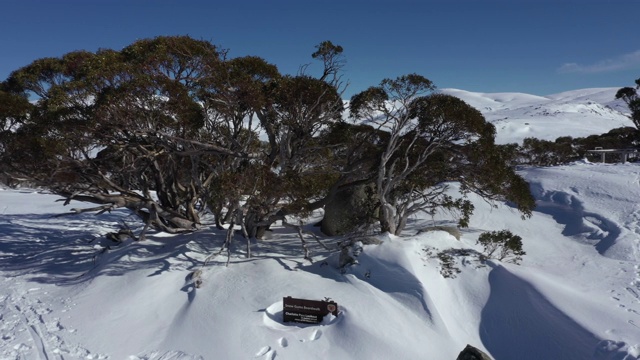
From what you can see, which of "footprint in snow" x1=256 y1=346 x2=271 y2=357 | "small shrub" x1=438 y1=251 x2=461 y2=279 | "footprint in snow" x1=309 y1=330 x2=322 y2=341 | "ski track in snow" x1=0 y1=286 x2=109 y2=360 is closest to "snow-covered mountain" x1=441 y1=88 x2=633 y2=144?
"small shrub" x1=438 y1=251 x2=461 y2=279

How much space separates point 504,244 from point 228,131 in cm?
751

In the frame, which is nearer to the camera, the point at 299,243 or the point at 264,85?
the point at 264,85

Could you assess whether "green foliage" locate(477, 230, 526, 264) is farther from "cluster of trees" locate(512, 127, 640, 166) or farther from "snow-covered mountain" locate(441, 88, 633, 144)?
"snow-covered mountain" locate(441, 88, 633, 144)

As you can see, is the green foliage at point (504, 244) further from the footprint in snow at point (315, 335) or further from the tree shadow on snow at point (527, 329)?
the footprint in snow at point (315, 335)

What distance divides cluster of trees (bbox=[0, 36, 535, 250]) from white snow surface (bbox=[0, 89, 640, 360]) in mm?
1503

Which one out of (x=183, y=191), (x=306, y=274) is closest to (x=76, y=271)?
(x=183, y=191)

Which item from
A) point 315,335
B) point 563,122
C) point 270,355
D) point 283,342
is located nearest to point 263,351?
point 270,355

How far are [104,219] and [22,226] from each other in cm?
299

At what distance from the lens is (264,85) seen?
9.40 metres

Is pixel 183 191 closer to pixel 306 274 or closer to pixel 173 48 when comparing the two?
pixel 173 48

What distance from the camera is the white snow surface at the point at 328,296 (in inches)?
246

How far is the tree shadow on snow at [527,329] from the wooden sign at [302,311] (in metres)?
3.05

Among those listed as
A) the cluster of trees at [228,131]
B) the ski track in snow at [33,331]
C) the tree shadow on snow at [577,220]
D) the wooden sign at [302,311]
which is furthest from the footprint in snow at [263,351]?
the tree shadow on snow at [577,220]

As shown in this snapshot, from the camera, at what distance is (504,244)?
914cm
